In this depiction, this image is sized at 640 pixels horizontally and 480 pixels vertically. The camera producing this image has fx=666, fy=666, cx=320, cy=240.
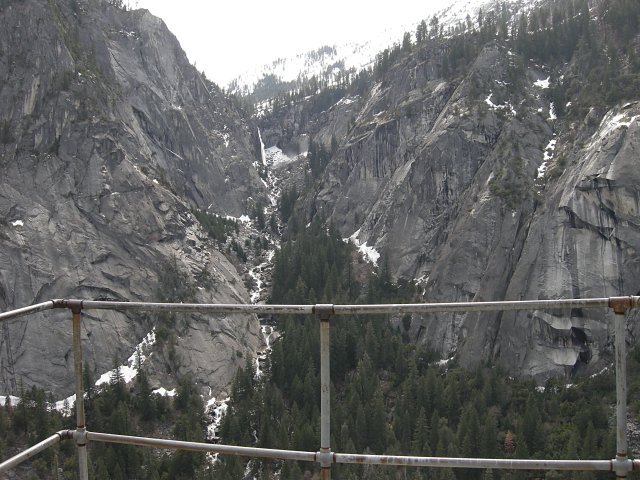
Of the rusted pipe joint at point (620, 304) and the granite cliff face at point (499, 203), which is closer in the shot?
the rusted pipe joint at point (620, 304)

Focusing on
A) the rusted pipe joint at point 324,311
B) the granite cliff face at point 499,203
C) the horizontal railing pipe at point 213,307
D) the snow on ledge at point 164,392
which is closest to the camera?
the rusted pipe joint at point 324,311

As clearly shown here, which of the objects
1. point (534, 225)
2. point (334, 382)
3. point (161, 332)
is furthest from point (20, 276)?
point (534, 225)

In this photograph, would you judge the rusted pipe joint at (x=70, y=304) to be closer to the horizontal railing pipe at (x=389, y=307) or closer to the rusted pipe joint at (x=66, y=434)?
the horizontal railing pipe at (x=389, y=307)

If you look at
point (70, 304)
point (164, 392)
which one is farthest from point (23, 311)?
point (164, 392)

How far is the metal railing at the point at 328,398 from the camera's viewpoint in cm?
571

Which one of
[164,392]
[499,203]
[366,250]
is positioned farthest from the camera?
[366,250]

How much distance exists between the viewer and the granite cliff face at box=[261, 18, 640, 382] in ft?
275

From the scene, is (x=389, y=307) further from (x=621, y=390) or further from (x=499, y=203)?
(x=499, y=203)

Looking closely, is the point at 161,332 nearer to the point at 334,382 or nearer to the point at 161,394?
the point at 161,394

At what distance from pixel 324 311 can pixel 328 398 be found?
2.85 feet

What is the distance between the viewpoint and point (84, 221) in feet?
314

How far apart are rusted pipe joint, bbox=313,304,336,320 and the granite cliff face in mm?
80338

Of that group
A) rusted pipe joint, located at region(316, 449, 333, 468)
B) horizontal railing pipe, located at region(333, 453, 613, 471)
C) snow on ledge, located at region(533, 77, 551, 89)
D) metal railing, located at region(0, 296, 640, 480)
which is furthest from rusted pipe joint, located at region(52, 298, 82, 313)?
snow on ledge, located at region(533, 77, 551, 89)

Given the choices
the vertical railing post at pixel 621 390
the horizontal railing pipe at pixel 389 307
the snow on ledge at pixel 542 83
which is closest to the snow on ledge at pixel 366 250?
the snow on ledge at pixel 542 83
